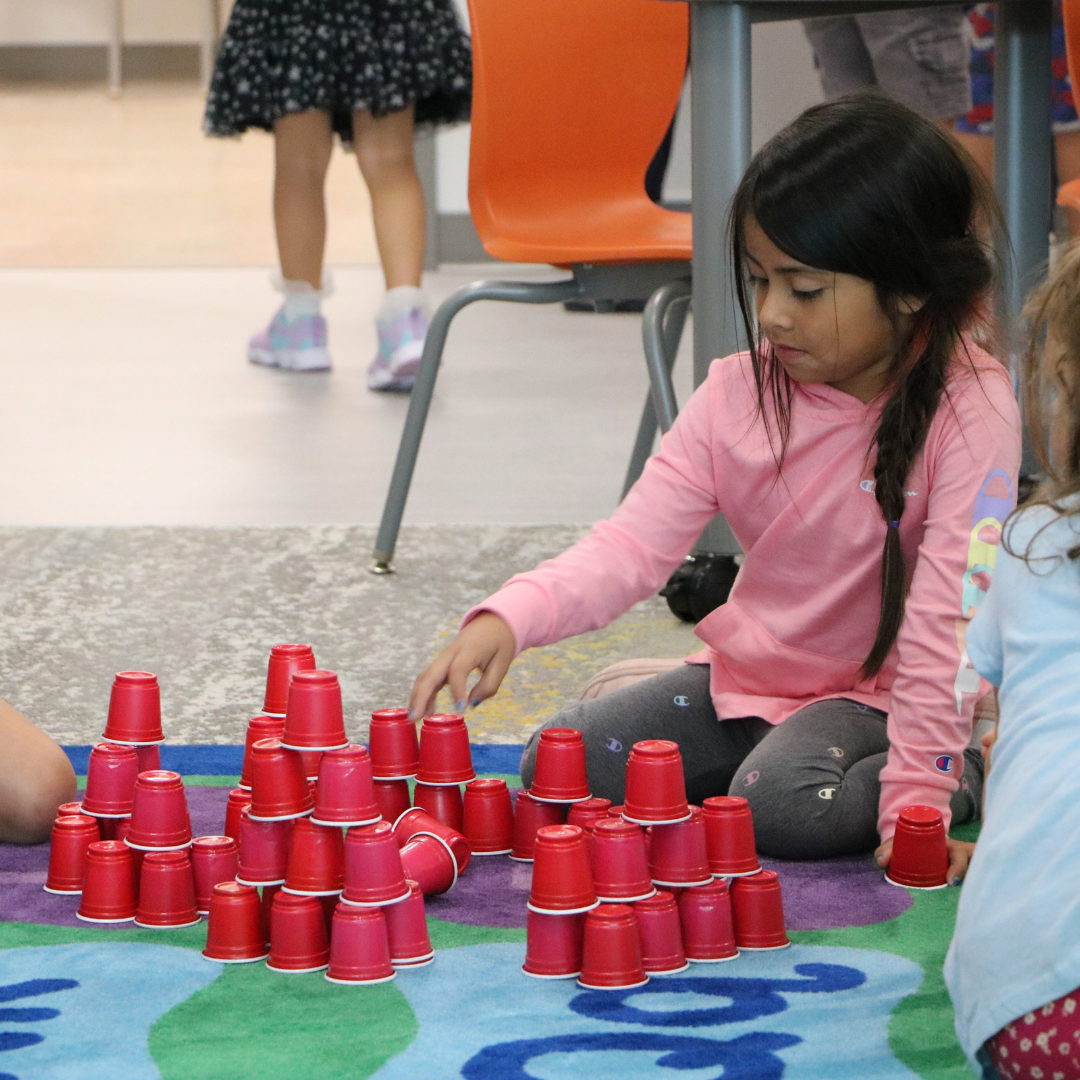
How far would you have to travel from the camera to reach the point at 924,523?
141cm

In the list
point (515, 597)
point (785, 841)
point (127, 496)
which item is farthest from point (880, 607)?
point (127, 496)

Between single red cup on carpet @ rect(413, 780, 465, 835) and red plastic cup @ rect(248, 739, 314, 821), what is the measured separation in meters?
0.19

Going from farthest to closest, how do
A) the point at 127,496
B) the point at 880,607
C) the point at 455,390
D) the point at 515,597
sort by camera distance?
the point at 455,390, the point at 127,496, the point at 880,607, the point at 515,597

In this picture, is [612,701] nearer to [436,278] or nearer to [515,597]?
[515,597]

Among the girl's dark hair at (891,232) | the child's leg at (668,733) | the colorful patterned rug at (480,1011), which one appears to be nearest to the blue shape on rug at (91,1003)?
the colorful patterned rug at (480,1011)

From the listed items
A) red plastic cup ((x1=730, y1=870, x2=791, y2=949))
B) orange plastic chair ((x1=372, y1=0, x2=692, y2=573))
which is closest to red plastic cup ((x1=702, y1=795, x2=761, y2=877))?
red plastic cup ((x1=730, y1=870, x2=791, y2=949))

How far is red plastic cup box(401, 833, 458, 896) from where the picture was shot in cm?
126

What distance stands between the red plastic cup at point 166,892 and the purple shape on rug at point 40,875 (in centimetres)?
2

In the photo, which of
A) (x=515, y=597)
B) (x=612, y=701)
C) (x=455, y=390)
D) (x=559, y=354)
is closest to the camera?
(x=515, y=597)

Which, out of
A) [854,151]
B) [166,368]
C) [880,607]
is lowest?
[166,368]

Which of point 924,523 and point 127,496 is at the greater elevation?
point 924,523

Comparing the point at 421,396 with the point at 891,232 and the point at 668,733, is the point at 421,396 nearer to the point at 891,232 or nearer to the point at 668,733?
the point at 668,733

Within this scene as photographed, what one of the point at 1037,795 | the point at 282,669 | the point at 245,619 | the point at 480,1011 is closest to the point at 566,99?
the point at 245,619

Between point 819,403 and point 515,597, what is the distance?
33cm
